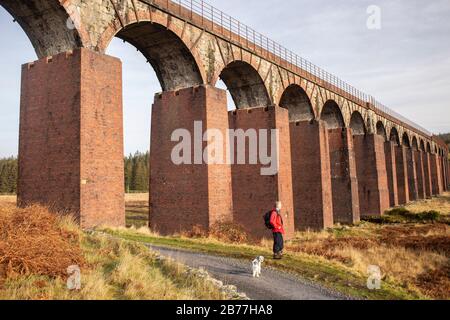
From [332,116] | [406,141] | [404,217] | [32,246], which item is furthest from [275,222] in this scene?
[406,141]

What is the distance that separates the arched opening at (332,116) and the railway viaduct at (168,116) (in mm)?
201

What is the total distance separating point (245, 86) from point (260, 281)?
15.1m

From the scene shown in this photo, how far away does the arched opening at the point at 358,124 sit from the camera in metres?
35.1

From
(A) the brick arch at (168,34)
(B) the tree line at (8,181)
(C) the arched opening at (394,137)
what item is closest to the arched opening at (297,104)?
(A) the brick arch at (168,34)

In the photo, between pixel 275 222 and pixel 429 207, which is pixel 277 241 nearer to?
pixel 275 222

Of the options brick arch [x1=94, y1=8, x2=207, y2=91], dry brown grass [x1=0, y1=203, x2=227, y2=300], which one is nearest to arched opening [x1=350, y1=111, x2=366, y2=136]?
brick arch [x1=94, y1=8, x2=207, y2=91]

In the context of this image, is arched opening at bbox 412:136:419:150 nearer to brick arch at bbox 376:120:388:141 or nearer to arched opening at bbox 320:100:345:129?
brick arch at bbox 376:120:388:141

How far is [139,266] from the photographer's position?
771cm

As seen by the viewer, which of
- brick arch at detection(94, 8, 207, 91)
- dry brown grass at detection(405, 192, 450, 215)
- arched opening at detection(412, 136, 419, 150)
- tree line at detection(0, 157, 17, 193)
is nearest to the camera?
brick arch at detection(94, 8, 207, 91)

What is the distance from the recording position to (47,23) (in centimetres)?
1273

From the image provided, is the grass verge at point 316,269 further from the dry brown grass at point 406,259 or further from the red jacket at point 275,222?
the dry brown grass at point 406,259

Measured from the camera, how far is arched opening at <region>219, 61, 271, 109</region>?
21.2m

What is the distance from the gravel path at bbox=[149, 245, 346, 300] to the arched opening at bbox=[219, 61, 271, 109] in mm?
12840

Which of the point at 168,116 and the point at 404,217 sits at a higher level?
the point at 168,116
